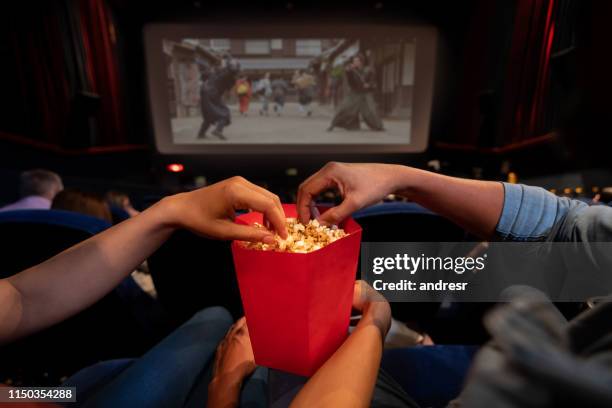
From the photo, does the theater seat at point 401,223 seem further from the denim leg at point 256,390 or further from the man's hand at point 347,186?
the denim leg at point 256,390

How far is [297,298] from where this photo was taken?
54 cm

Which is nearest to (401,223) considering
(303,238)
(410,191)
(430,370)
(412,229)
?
(412,229)

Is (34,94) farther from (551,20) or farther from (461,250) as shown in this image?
(551,20)

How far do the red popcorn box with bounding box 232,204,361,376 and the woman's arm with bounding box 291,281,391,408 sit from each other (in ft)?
0.20

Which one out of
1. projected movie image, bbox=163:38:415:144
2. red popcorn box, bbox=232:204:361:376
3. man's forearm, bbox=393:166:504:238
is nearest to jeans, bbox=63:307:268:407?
red popcorn box, bbox=232:204:361:376

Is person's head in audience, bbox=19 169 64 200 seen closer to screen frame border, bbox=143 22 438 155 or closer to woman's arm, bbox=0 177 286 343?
woman's arm, bbox=0 177 286 343

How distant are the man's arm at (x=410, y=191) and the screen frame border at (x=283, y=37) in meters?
5.16

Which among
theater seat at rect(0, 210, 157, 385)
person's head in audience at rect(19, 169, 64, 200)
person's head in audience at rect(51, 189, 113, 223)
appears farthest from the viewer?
person's head in audience at rect(19, 169, 64, 200)

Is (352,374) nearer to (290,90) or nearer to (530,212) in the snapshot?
(530,212)

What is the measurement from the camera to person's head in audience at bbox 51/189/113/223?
1.60 metres

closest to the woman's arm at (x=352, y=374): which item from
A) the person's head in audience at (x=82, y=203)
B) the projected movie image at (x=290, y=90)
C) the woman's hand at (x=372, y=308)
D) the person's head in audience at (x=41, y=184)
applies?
the woman's hand at (x=372, y=308)

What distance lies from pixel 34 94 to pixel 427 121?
5342 millimetres

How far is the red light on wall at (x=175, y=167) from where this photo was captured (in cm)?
591

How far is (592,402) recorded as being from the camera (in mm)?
159
